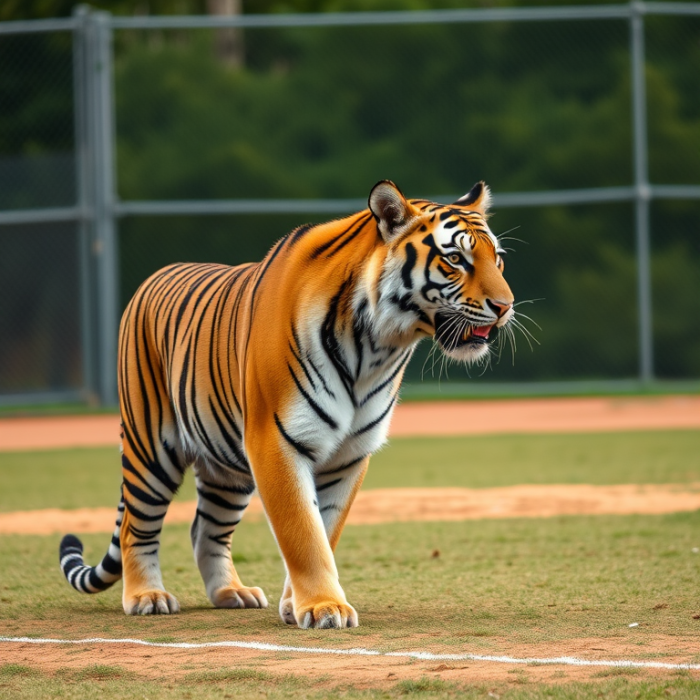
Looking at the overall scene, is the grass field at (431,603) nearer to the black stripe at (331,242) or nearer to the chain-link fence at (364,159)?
the black stripe at (331,242)

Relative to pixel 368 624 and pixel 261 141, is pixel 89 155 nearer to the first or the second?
pixel 261 141

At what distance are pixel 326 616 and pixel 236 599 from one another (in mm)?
1051

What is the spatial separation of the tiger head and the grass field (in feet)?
3.72

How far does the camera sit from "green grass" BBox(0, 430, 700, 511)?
11234mm

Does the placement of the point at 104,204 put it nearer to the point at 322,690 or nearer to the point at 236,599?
the point at 236,599

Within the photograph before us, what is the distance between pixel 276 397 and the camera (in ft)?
17.6

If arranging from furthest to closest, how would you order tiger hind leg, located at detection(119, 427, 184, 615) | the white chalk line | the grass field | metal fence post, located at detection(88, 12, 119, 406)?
metal fence post, located at detection(88, 12, 119, 406) → tiger hind leg, located at detection(119, 427, 184, 615) → the white chalk line → the grass field

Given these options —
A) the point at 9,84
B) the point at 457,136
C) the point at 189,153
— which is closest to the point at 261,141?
the point at 189,153

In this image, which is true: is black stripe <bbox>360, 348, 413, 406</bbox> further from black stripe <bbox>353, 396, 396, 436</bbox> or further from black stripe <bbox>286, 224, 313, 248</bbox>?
black stripe <bbox>286, 224, 313, 248</bbox>

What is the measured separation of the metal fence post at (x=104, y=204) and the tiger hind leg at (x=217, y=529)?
10512 mm

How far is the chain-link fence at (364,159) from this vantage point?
1697 cm

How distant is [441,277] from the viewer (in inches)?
206

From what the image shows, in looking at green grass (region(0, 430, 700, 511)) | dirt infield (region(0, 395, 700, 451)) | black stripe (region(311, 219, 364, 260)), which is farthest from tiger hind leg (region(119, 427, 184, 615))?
dirt infield (region(0, 395, 700, 451))

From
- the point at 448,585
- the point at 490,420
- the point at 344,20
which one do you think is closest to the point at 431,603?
the point at 448,585
